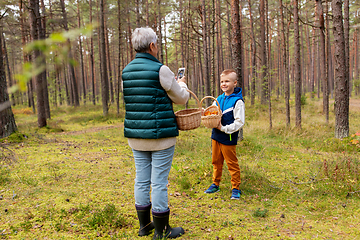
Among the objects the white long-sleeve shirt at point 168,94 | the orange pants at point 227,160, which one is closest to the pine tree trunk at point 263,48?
the orange pants at point 227,160

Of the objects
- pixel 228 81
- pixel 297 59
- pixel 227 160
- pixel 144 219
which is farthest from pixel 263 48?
pixel 144 219

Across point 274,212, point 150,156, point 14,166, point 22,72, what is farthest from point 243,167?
A: point 14,166

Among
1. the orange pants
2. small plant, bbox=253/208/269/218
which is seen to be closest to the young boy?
the orange pants

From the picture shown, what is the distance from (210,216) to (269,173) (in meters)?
2.22

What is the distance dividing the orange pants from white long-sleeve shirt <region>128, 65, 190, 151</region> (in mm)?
1364

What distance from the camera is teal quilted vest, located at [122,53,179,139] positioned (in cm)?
259

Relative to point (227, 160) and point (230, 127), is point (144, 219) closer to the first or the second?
point (227, 160)

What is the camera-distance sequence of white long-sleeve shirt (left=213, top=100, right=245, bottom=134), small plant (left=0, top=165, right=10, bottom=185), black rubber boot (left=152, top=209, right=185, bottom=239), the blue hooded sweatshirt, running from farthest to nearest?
small plant (left=0, top=165, right=10, bottom=185)
the blue hooded sweatshirt
white long-sleeve shirt (left=213, top=100, right=245, bottom=134)
black rubber boot (left=152, top=209, right=185, bottom=239)

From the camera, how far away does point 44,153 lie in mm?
6355

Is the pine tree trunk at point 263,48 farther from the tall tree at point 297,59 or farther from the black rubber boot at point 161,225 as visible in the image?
the black rubber boot at point 161,225

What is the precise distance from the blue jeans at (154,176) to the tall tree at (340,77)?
6964 millimetres

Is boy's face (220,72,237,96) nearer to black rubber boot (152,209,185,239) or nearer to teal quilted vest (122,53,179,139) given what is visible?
teal quilted vest (122,53,179,139)

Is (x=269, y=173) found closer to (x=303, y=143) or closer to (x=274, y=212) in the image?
(x=274, y=212)

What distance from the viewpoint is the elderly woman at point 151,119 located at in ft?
8.52
